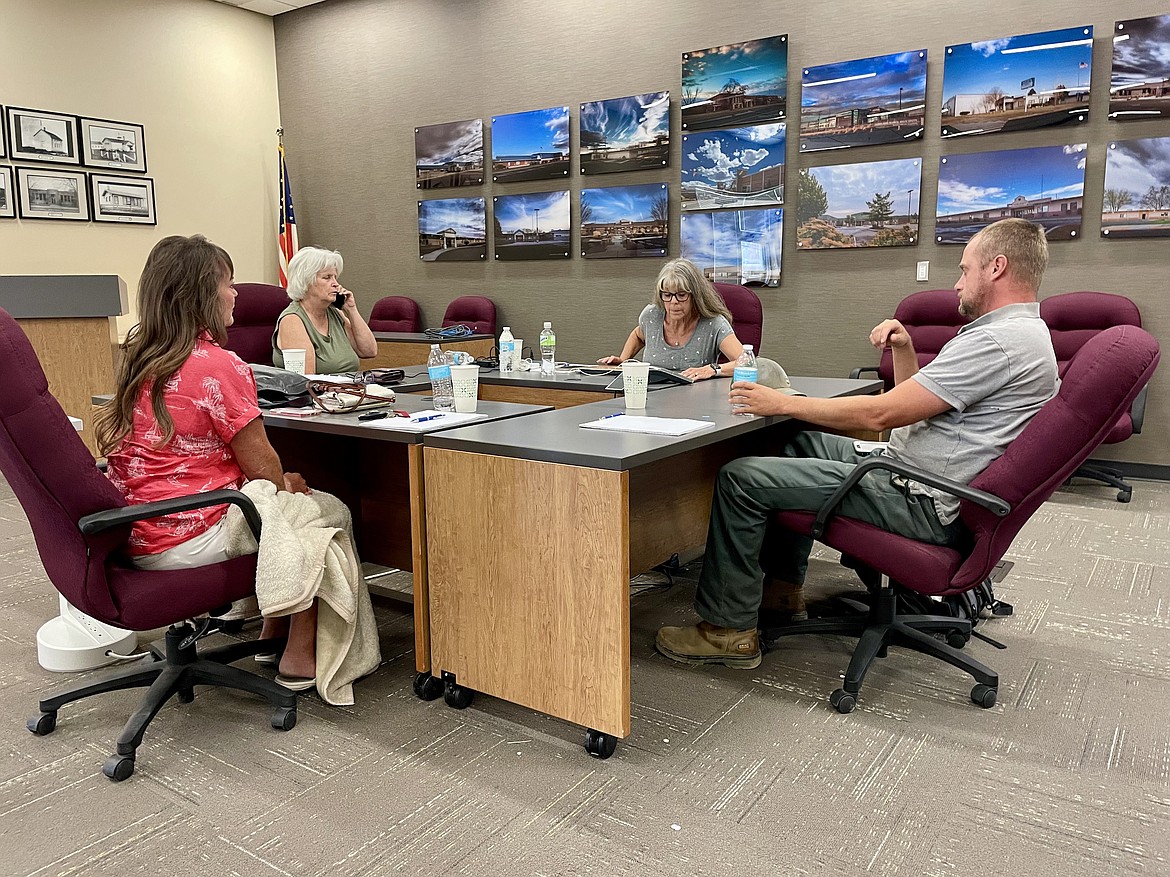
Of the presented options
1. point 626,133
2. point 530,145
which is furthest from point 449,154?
point 626,133

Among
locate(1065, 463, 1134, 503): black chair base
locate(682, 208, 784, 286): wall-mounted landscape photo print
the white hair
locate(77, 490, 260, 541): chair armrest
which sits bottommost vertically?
locate(1065, 463, 1134, 503): black chair base

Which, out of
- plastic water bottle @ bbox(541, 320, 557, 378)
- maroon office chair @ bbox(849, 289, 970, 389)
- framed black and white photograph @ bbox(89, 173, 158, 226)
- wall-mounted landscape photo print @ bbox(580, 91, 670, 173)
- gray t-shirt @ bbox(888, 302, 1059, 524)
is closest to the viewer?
gray t-shirt @ bbox(888, 302, 1059, 524)

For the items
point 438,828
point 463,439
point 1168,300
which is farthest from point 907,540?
point 1168,300

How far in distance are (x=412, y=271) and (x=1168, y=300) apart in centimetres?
524

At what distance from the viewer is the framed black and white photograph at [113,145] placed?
6316mm

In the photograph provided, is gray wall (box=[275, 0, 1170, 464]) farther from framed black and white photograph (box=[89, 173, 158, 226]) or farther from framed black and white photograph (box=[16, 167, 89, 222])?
framed black and white photograph (box=[16, 167, 89, 222])

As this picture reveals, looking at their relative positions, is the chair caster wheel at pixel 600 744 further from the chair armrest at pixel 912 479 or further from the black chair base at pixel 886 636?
the chair armrest at pixel 912 479

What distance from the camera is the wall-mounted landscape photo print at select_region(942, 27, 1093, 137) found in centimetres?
454

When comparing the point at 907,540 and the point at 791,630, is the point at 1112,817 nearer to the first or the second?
the point at 907,540

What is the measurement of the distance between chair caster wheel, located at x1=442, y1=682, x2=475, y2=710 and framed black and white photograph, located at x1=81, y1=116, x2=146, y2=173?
583cm

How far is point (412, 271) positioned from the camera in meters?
7.21

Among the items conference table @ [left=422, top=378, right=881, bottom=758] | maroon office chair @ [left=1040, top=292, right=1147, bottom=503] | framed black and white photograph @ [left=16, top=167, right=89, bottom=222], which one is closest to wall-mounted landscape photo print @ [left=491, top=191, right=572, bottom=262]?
framed black and white photograph @ [left=16, top=167, right=89, bottom=222]

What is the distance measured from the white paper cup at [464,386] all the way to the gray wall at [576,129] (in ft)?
11.2

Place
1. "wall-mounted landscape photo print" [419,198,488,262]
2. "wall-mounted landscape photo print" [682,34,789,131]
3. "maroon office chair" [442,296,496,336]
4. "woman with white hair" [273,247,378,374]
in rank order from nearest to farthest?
"woman with white hair" [273,247,378,374]
"wall-mounted landscape photo print" [682,34,789,131]
"maroon office chair" [442,296,496,336]
"wall-mounted landscape photo print" [419,198,488,262]
